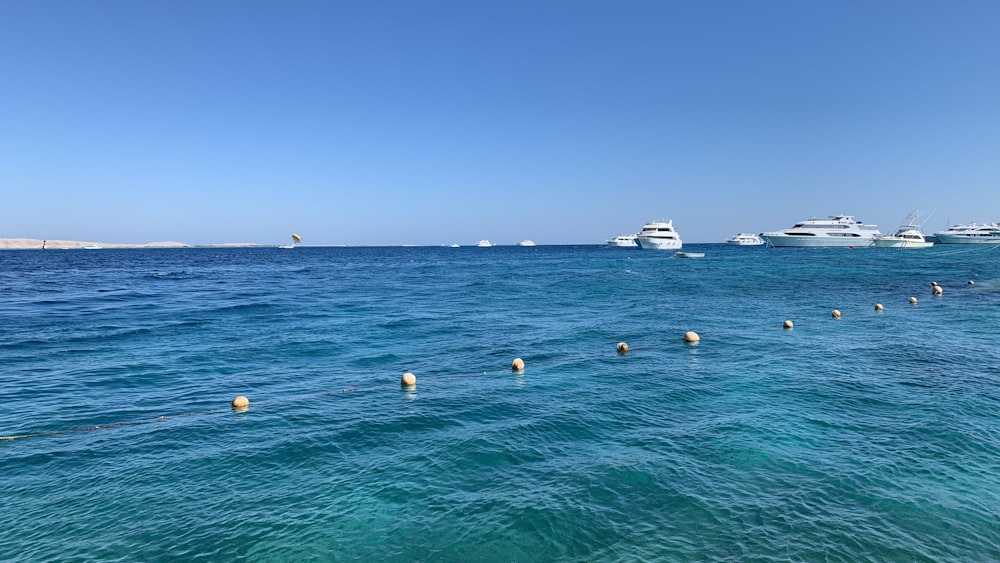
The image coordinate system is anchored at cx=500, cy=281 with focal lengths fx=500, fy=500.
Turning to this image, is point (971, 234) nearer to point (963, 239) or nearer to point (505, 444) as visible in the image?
point (963, 239)

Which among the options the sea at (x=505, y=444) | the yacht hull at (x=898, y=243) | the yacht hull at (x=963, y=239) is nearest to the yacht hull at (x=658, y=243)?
the yacht hull at (x=898, y=243)

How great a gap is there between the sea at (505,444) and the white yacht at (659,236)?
11045 centimetres

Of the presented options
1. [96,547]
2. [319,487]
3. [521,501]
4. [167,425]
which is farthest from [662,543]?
[167,425]

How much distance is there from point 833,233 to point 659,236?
1535 inches

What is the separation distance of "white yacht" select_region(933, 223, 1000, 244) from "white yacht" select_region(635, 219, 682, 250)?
73.1m

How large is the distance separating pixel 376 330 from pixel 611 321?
Answer: 44.2 ft

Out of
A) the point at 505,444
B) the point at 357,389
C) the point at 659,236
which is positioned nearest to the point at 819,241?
the point at 659,236

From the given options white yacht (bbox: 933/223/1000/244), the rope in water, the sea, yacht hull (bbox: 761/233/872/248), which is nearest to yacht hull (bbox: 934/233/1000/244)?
white yacht (bbox: 933/223/1000/244)

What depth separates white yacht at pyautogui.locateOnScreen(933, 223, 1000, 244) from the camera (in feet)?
416

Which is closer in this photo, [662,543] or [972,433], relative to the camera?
[662,543]

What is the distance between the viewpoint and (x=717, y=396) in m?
15.0

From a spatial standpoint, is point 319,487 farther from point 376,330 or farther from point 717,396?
point 376,330

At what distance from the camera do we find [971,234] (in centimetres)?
13100

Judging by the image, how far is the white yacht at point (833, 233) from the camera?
379ft
